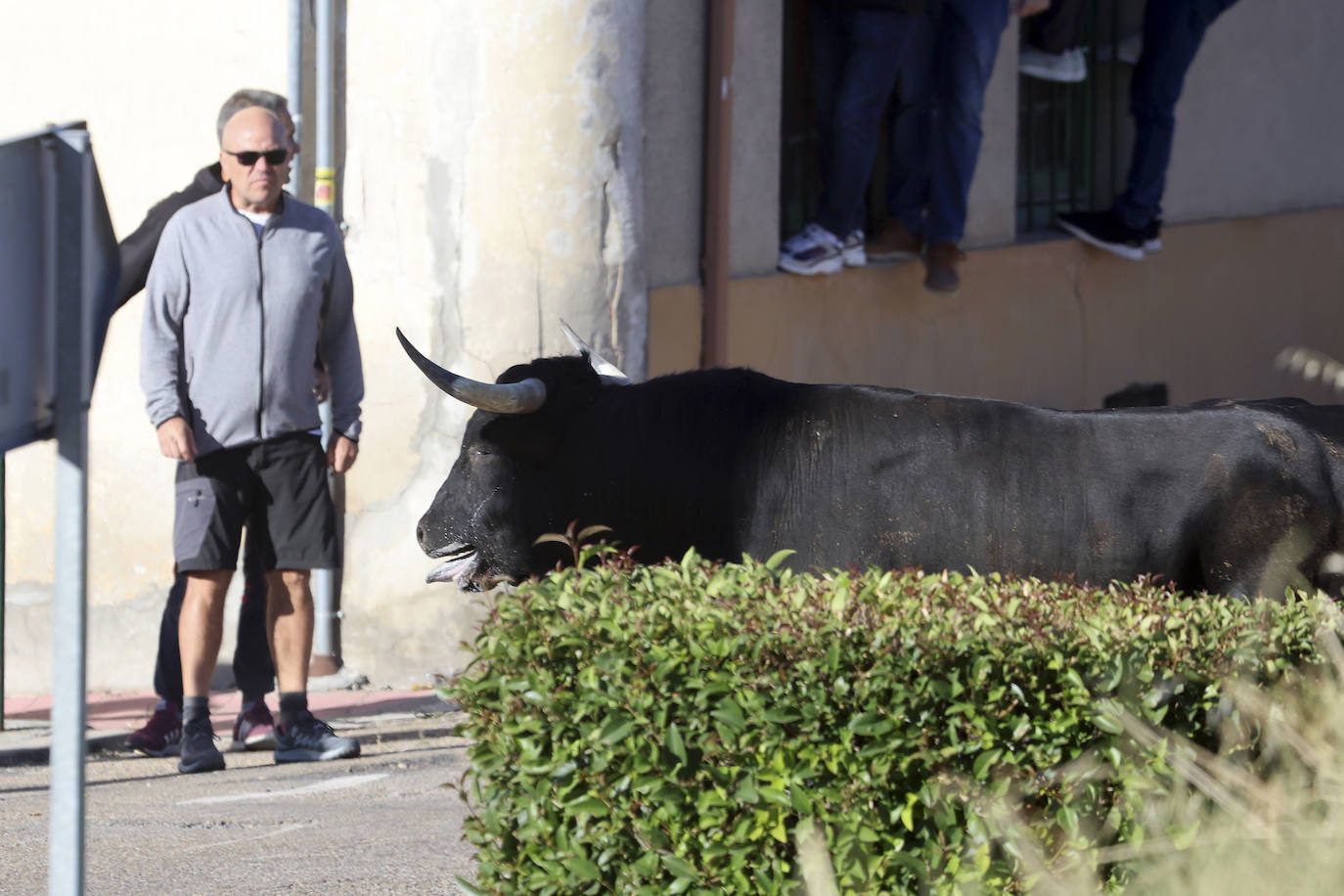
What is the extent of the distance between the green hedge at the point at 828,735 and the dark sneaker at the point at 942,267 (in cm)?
690

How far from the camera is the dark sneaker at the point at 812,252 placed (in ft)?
31.6

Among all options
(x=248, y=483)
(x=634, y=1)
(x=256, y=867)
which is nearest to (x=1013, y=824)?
(x=256, y=867)

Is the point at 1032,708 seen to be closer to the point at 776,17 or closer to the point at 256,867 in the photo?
the point at 256,867

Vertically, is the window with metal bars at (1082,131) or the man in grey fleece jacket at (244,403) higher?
the window with metal bars at (1082,131)

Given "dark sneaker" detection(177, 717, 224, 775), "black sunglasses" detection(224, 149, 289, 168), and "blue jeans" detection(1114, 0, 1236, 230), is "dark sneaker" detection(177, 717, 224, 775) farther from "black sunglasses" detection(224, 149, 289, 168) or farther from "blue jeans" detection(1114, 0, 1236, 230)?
"blue jeans" detection(1114, 0, 1236, 230)

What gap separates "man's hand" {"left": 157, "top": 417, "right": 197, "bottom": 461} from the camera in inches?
237

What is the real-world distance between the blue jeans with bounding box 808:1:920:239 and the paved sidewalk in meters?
3.58

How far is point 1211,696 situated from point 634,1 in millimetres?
5216

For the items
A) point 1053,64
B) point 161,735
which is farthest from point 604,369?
point 1053,64

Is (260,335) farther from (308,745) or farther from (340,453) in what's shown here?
(308,745)

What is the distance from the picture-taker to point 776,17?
948 centimetres

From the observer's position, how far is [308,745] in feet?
20.7

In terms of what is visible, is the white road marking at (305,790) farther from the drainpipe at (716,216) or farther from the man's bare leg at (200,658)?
the drainpipe at (716,216)

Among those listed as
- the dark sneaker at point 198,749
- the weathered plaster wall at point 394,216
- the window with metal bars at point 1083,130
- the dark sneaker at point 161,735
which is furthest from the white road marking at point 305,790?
the window with metal bars at point 1083,130
